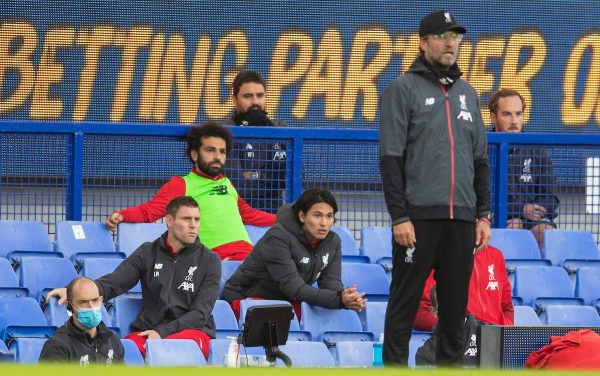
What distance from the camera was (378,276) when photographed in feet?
25.1

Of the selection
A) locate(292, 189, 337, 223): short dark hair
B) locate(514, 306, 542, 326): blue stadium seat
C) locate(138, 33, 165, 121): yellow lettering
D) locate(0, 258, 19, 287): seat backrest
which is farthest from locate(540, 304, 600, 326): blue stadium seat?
locate(138, 33, 165, 121): yellow lettering

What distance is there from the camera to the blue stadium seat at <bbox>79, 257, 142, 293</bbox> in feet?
23.1

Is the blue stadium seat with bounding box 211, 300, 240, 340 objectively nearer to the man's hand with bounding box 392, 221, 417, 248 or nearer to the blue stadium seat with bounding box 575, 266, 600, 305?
the man's hand with bounding box 392, 221, 417, 248

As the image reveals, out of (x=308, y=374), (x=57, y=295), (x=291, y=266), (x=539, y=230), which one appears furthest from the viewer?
(x=539, y=230)

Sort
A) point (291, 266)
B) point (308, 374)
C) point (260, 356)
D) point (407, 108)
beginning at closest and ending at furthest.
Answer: point (308, 374)
point (407, 108)
point (260, 356)
point (291, 266)

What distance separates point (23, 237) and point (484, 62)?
4147 mm

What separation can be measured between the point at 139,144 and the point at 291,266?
1.71 metres

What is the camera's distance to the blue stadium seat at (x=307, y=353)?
6.32 metres

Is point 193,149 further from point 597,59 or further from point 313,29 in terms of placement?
point 597,59

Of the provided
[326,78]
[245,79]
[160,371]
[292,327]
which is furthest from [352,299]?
[160,371]

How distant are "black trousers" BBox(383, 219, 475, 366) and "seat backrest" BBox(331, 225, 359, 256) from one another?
8.17 feet

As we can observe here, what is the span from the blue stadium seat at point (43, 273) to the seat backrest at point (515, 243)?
2.66 meters

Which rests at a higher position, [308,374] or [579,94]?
[579,94]

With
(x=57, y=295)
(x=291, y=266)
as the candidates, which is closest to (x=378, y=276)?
(x=291, y=266)
